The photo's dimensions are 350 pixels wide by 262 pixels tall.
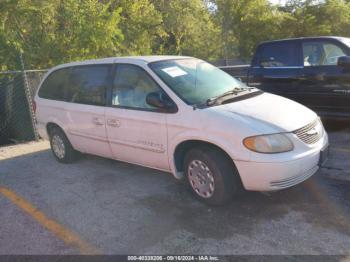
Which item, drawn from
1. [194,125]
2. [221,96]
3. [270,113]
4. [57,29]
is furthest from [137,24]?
[270,113]

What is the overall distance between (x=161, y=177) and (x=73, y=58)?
7726mm

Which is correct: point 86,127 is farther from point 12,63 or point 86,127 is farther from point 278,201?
point 12,63

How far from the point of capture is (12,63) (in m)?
10.6

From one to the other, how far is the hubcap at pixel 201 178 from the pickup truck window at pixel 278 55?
365 centimetres

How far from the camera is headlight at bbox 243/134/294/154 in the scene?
3533 mm

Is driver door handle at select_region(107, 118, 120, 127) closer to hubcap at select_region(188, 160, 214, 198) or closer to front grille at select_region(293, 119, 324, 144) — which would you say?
hubcap at select_region(188, 160, 214, 198)

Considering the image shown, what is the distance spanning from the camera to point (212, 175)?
3844 millimetres

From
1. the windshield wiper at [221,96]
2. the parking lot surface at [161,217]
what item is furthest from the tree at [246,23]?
the windshield wiper at [221,96]

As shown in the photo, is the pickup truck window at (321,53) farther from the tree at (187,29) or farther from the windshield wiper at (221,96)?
the tree at (187,29)

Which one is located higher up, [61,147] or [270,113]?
[270,113]

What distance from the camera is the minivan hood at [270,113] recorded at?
143 inches

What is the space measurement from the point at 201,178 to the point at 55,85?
126 inches

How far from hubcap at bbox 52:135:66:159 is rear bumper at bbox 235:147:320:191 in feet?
11.0

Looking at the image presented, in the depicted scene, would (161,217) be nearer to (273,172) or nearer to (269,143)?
(273,172)
